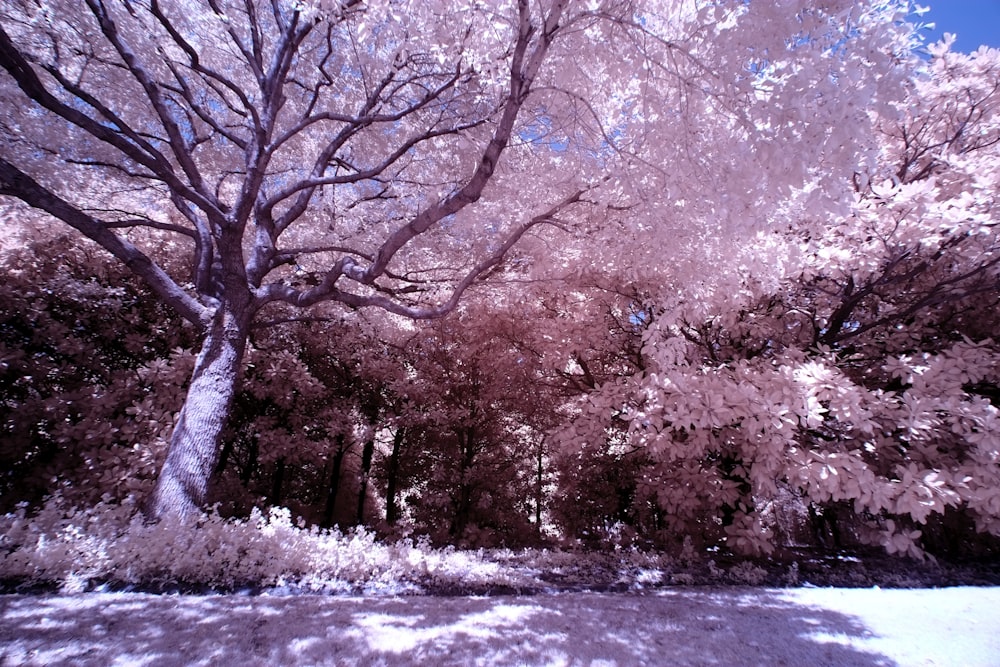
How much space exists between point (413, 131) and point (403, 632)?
19.0 feet

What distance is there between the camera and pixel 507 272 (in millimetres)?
7320

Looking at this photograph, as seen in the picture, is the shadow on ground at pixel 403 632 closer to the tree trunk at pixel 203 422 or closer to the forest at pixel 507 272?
the forest at pixel 507 272

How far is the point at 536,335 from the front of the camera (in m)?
7.56

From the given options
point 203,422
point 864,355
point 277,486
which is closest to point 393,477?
point 277,486

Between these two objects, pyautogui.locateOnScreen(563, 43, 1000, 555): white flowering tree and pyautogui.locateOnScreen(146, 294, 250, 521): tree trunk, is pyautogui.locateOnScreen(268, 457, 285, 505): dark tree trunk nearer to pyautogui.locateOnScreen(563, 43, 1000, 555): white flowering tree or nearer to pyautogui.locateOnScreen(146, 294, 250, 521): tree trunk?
pyautogui.locateOnScreen(146, 294, 250, 521): tree trunk

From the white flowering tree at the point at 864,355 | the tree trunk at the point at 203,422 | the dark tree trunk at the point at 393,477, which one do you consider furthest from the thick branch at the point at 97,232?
the dark tree trunk at the point at 393,477

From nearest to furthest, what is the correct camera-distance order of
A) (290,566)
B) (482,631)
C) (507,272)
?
(482,631) < (290,566) < (507,272)

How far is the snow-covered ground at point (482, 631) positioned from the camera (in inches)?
110

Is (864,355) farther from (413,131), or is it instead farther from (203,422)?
(203,422)

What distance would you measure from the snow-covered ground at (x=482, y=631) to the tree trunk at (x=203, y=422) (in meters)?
1.27

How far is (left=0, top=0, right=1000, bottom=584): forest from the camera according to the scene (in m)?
3.98

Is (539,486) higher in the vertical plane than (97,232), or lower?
lower

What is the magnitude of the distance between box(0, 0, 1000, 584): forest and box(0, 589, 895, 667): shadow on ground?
2.46 ft

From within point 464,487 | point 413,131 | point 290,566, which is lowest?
point 290,566
